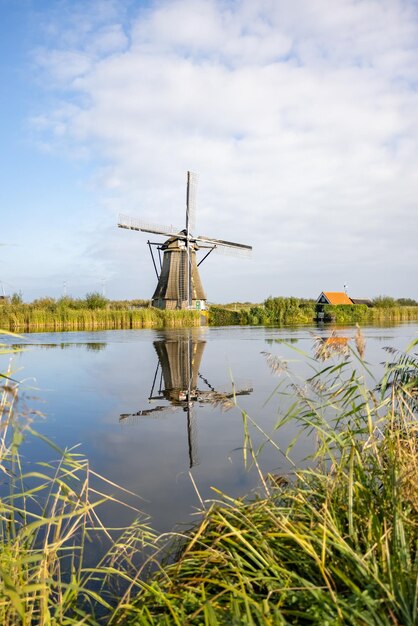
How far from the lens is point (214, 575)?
1.96 metres

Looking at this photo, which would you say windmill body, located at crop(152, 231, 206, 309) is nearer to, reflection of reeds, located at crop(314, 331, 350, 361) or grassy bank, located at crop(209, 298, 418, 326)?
grassy bank, located at crop(209, 298, 418, 326)

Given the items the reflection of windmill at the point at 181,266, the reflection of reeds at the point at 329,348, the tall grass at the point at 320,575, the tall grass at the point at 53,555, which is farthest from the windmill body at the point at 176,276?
the tall grass at the point at 320,575

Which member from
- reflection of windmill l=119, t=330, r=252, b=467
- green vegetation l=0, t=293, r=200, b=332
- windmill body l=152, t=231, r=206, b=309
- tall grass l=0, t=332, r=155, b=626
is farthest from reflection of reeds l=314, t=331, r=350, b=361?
windmill body l=152, t=231, r=206, b=309

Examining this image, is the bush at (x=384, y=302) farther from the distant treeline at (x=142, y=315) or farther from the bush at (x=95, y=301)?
the bush at (x=95, y=301)

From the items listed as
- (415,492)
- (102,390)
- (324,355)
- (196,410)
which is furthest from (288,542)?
(102,390)

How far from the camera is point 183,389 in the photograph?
8.77 m

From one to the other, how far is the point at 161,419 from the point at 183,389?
2308 mm

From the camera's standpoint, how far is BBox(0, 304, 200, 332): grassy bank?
26.3 meters

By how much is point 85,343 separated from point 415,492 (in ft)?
56.3

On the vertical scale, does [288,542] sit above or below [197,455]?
above

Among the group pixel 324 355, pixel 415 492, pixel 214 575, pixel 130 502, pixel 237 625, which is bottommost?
pixel 130 502

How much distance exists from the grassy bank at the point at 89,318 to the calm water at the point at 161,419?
13399mm

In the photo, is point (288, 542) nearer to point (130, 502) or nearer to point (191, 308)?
point (130, 502)

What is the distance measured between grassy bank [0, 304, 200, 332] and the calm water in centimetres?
1340
